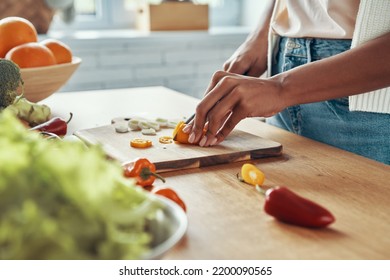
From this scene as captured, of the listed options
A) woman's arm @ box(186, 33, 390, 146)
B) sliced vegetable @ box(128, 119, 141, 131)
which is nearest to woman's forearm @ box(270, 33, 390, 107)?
woman's arm @ box(186, 33, 390, 146)

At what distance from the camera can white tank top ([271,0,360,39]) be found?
1496mm

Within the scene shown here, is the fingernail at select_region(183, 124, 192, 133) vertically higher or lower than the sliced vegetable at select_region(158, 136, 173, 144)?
higher

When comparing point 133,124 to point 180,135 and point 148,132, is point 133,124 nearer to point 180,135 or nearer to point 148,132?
point 148,132

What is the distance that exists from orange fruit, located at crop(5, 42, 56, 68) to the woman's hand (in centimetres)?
65

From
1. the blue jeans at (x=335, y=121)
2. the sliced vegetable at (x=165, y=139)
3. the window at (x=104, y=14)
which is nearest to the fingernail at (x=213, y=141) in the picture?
the sliced vegetable at (x=165, y=139)

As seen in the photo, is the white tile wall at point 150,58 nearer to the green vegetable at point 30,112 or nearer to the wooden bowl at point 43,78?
the wooden bowl at point 43,78

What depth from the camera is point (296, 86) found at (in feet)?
4.37

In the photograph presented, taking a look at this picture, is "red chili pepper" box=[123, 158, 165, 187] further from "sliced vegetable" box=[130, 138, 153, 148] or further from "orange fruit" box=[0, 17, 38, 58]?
"orange fruit" box=[0, 17, 38, 58]

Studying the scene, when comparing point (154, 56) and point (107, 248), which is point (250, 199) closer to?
point (107, 248)

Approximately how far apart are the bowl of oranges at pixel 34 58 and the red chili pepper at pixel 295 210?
1057 mm

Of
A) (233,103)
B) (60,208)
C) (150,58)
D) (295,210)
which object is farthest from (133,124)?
(150,58)

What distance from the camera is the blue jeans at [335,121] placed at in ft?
5.06

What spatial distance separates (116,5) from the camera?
359 cm
